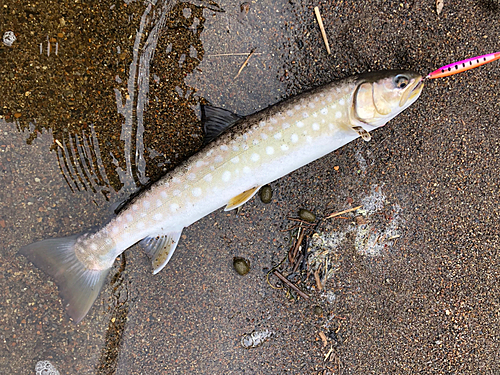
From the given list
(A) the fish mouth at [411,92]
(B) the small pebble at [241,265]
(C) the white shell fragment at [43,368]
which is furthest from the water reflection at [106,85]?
(A) the fish mouth at [411,92]

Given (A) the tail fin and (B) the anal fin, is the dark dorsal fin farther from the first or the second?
(A) the tail fin

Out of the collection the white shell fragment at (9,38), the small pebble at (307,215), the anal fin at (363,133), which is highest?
the white shell fragment at (9,38)

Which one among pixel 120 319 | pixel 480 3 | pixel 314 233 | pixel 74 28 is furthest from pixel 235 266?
pixel 480 3

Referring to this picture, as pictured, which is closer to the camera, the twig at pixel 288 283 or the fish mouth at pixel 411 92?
the fish mouth at pixel 411 92

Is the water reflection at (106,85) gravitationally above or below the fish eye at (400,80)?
above

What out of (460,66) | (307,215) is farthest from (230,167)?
(460,66)

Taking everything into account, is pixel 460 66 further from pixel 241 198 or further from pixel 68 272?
pixel 68 272

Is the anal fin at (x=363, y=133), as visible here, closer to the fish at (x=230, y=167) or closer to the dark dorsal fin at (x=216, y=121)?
the fish at (x=230, y=167)
